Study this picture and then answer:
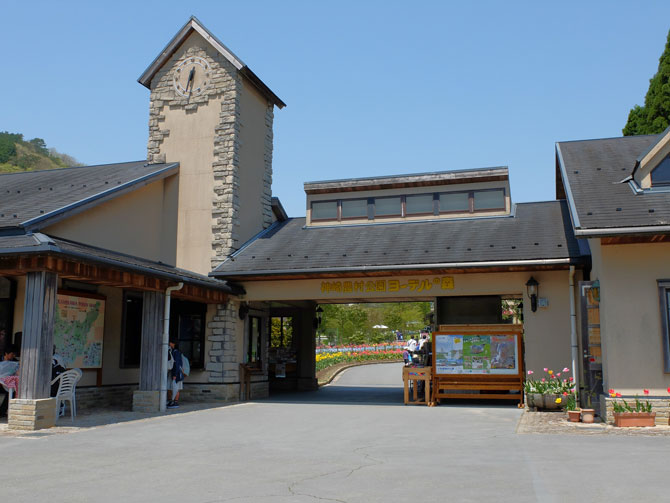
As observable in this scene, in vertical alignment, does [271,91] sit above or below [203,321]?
above

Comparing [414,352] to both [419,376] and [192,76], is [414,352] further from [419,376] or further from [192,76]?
[192,76]

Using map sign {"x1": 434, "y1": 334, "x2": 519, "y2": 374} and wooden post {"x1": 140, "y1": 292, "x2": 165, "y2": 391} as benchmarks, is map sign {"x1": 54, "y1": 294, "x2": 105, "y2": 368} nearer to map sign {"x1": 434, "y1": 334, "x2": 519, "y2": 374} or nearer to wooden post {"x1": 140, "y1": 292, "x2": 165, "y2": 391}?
wooden post {"x1": 140, "y1": 292, "x2": 165, "y2": 391}

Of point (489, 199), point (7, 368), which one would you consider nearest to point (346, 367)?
point (489, 199)

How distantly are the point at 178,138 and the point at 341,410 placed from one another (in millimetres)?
8709

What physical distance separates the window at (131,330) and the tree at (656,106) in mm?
18408

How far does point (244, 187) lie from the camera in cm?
1739

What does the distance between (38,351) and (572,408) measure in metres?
9.34

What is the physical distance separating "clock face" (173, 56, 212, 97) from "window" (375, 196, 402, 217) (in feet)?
18.4

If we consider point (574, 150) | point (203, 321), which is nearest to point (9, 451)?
point (203, 321)

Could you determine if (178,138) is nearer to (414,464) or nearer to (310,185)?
(310,185)

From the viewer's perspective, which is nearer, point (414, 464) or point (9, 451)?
point (414, 464)

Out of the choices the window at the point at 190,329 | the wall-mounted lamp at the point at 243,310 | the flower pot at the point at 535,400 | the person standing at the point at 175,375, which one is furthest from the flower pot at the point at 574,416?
the window at the point at 190,329

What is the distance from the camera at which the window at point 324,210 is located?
18484mm

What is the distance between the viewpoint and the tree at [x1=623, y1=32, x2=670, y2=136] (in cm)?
2297
